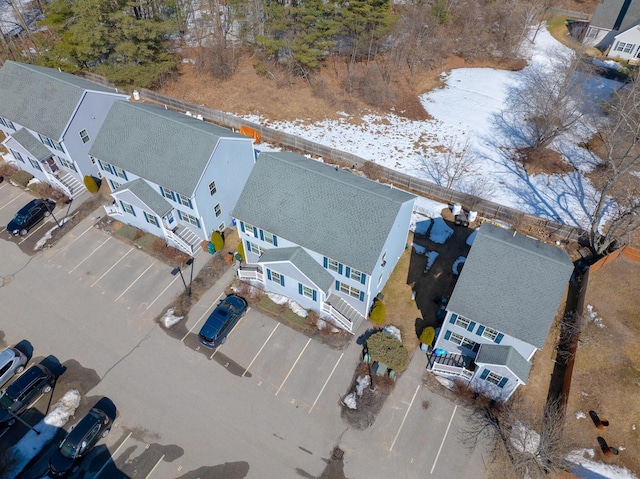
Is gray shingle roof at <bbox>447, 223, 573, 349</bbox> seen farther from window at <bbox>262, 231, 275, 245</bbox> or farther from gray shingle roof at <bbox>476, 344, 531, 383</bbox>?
window at <bbox>262, 231, 275, 245</bbox>

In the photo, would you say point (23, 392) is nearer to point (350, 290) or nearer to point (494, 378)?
point (350, 290)

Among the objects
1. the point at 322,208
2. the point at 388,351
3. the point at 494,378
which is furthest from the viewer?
the point at 322,208

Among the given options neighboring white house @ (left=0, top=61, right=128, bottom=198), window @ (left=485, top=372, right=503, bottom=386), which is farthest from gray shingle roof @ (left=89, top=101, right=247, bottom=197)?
window @ (left=485, top=372, right=503, bottom=386)

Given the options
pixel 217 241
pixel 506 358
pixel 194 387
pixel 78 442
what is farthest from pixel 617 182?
pixel 78 442

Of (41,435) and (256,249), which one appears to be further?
(256,249)

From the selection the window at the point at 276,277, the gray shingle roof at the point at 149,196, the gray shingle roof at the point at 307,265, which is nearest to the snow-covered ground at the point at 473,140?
the gray shingle roof at the point at 307,265

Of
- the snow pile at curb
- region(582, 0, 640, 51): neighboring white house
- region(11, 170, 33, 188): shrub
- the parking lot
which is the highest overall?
region(582, 0, 640, 51): neighboring white house
